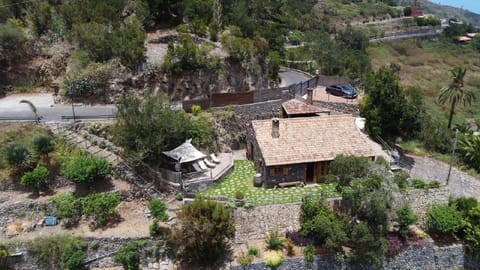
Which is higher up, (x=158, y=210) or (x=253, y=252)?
(x=158, y=210)

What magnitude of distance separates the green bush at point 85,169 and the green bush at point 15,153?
270 cm

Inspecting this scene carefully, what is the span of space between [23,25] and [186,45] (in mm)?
20143

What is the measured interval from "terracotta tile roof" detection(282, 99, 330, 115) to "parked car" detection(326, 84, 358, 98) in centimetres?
646

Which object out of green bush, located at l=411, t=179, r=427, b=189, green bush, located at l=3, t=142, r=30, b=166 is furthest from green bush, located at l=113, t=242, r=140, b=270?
green bush, located at l=411, t=179, r=427, b=189

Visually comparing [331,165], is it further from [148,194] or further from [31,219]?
[31,219]

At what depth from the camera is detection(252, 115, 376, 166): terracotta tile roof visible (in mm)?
29750

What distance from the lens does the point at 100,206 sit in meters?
25.6

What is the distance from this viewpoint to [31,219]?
26125 millimetres

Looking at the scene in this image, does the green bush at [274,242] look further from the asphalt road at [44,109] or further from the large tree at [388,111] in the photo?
the asphalt road at [44,109]

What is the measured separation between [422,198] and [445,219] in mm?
2392

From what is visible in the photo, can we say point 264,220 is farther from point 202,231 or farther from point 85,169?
point 85,169

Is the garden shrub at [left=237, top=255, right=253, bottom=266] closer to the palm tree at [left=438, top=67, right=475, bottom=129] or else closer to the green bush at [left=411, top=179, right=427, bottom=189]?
the green bush at [left=411, top=179, right=427, bottom=189]

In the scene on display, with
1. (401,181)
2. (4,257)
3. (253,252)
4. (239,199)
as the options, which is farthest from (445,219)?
(4,257)

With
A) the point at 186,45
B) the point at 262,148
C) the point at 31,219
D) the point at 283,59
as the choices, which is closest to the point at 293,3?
the point at 283,59
